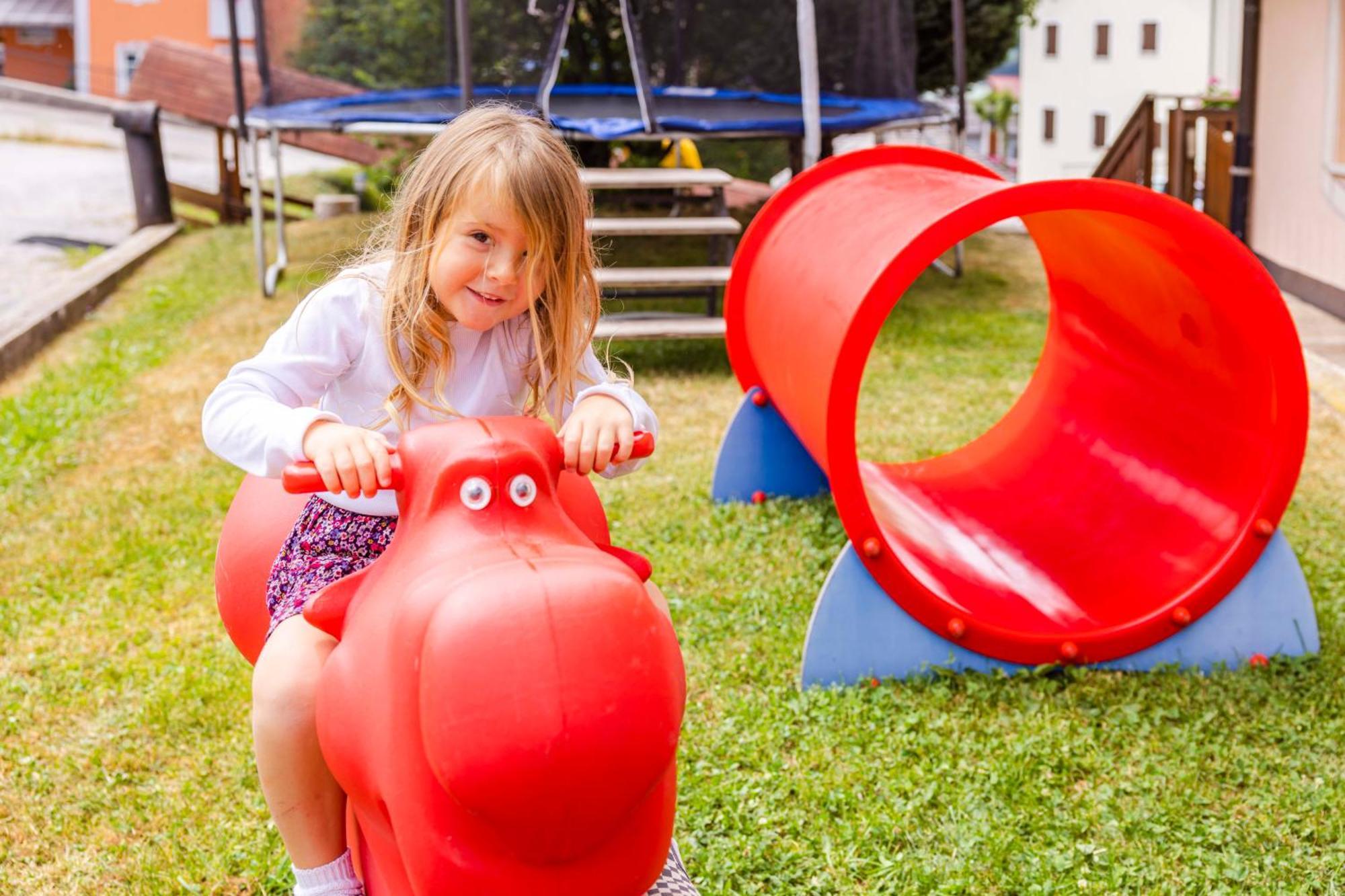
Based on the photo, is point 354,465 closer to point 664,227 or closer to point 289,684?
point 289,684

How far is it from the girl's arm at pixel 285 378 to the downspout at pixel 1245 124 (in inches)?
310

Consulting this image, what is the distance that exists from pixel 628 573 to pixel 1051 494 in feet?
9.21

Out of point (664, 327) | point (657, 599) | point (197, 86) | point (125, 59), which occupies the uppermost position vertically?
point (125, 59)

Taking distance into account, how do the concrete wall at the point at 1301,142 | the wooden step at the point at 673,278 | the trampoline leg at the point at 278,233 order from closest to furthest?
1. the wooden step at the point at 673,278
2. the concrete wall at the point at 1301,142
3. the trampoline leg at the point at 278,233

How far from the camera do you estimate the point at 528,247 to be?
1741mm

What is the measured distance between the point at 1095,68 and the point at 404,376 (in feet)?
143

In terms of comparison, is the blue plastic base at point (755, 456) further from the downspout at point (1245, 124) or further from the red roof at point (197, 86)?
the red roof at point (197, 86)

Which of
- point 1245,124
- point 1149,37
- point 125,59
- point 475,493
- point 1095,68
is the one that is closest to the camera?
point 475,493

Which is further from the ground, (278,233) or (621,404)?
(621,404)

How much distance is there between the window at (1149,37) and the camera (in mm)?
40062

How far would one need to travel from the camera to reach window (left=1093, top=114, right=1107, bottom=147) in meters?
41.5

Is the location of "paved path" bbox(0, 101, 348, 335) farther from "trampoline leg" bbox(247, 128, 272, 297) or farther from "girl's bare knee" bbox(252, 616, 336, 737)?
"girl's bare knee" bbox(252, 616, 336, 737)

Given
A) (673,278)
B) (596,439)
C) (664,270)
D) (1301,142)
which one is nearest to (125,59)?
(664,270)

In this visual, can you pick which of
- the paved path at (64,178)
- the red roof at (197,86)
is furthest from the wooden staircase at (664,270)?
the red roof at (197,86)
